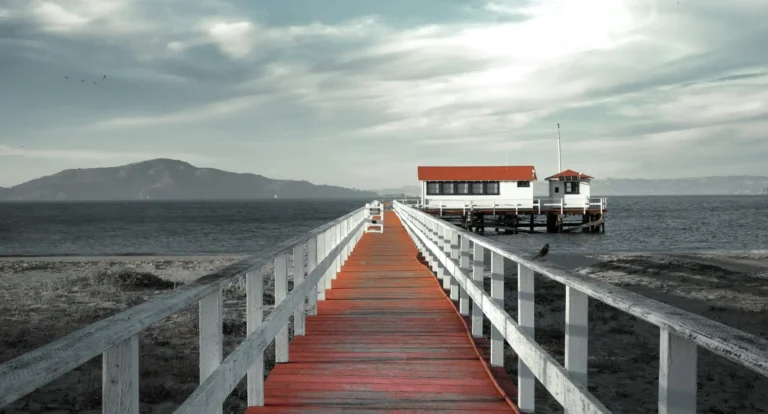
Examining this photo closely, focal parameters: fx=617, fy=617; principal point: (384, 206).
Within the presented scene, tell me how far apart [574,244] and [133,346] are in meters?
48.2

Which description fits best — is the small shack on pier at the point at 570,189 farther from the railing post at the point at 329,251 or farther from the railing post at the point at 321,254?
the railing post at the point at 321,254

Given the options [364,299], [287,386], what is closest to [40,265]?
[364,299]

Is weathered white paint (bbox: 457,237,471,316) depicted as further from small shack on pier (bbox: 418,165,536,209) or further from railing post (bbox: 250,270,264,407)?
small shack on pier (bbox: 418,165,536,209)

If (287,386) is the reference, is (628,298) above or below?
above

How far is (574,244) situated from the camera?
47.8m

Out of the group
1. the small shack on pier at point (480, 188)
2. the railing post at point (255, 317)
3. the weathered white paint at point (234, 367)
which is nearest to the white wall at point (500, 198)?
the small shack on pier at point (480, 188)

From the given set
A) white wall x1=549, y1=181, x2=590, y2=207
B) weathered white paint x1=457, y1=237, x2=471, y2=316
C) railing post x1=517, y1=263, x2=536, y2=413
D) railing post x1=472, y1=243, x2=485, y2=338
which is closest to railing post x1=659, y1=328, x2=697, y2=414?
railing post x1=517, y1=263, x2=536, y2=413

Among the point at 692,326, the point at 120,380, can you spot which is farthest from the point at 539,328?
the point at 120,380

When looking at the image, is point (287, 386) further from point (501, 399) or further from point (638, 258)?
point (638, 258)

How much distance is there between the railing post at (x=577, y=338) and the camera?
321 centimetres

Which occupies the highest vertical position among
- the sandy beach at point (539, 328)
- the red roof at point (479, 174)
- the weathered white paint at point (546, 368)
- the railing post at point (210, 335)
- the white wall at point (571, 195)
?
the red roof at point (479, 174)

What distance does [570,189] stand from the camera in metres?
58.4

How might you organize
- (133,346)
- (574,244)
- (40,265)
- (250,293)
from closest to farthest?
(133,346)
(250,293)
(40,265)
(574,244)

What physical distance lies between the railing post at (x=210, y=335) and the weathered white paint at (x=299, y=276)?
8.96 feet
